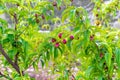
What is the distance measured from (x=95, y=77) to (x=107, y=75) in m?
0.06

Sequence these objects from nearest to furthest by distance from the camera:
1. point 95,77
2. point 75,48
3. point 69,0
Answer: point 75,48, point 95,77, point 69,0

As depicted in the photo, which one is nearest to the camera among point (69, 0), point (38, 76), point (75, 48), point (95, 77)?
point (75, 48)

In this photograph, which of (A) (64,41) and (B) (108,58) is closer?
(B) (108,58)

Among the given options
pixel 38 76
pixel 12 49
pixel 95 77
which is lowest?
pixel 38 76

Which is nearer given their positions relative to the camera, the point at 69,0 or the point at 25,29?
the point at 25,29

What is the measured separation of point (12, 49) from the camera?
4.60ft

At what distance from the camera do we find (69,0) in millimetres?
1744

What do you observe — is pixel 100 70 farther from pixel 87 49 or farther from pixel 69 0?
pixel 69 0

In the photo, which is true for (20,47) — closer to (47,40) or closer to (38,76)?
(47,40)

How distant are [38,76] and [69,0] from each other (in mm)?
2512

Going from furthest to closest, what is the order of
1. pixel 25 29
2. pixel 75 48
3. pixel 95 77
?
1. pixel 25 29
2. pixel 95 77
3. pixel 75 48

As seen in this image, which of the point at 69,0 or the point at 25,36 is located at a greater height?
the point at 69,0

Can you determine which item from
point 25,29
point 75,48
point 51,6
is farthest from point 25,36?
point 75,48

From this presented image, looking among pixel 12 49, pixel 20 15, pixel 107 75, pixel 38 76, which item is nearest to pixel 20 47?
pixel 12 49
